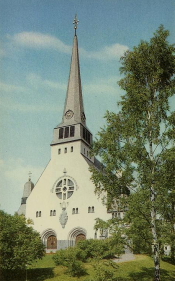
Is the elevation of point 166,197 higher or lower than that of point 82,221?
higher

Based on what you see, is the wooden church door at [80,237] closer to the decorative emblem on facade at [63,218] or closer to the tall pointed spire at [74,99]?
the decorative emblem on facade at [63,218]

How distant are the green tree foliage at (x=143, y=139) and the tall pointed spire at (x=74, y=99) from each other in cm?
2956

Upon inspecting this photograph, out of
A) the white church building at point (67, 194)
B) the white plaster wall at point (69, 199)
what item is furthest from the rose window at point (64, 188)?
the white plaster wall at point (69, 199)

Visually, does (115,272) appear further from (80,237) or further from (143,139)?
(80,237)

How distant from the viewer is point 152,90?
67.9ft

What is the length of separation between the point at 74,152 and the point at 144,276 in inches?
1032

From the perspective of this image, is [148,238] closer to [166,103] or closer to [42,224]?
[166,103]

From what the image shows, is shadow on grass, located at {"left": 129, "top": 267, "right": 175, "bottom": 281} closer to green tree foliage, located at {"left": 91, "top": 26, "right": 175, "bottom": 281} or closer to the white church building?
green tree foliage, located at {"left": 91, "top": 26, "right": 175, "bottom": 281}

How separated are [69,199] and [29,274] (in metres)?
21.7

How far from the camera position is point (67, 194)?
44906mm

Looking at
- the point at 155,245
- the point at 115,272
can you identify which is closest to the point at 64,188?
the point at 115,272

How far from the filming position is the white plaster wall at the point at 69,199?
4212 cm

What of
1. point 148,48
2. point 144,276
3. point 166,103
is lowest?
point 144,276

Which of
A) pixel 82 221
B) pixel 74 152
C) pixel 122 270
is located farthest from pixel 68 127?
pixel 122 270
